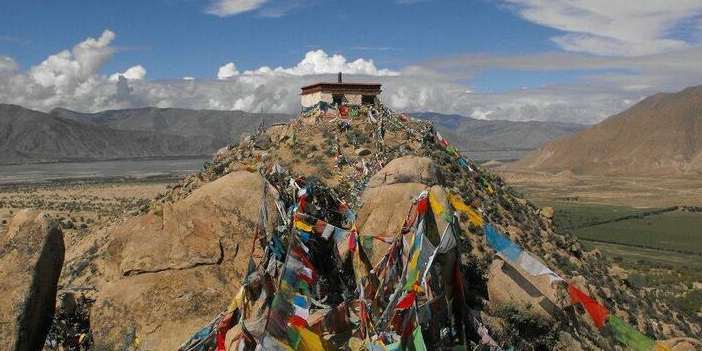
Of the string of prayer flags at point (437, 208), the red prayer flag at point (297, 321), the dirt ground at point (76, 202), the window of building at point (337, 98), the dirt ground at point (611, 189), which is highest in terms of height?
the window of building at point (337, 98)

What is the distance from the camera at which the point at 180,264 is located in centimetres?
1630

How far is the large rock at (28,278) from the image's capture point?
1393cm

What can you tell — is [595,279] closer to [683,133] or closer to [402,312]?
[402,312]

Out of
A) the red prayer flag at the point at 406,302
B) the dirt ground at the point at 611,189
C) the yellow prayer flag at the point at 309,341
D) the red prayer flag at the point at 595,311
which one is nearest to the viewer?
the yellow prayer flag at the point at 309,341

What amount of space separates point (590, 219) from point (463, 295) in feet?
301

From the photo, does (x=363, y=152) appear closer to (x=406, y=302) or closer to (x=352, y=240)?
(x=352, y=240)

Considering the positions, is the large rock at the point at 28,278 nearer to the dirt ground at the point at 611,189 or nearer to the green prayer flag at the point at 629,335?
the green prayer flag at the point at 629,335

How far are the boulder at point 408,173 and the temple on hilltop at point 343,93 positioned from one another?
41.4 feet

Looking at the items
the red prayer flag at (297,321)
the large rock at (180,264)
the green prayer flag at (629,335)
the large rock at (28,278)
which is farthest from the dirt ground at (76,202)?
the green prayer flag at (629,335)

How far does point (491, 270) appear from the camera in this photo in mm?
16844

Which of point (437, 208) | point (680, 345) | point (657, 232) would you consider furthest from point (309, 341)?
point (657, 232)

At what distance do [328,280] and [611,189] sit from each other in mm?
147958

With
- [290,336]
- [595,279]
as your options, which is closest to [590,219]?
[595,279]

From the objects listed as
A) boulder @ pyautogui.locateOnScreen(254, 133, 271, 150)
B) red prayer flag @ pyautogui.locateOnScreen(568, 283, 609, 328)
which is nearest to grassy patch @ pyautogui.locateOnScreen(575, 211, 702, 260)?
boulder @ pyautogui.locateOnScreen(254, 133, 271, 150)
